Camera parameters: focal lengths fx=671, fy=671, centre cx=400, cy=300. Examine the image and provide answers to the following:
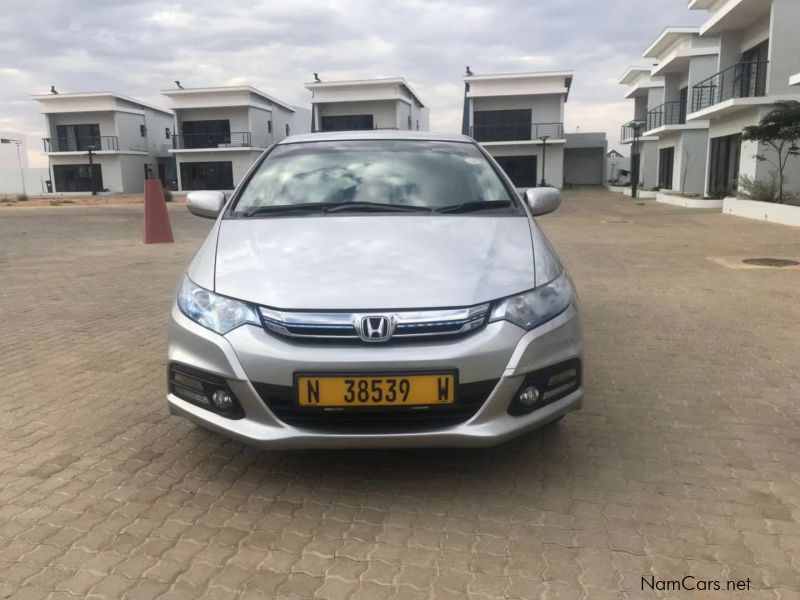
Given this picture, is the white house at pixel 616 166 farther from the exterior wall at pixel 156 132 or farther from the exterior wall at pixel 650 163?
the exterior wall at pixel 156 132

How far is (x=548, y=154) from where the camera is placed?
139 ft

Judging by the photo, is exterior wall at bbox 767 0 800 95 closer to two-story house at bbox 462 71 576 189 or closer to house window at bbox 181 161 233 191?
two-story house at bbox 462 71 576 189

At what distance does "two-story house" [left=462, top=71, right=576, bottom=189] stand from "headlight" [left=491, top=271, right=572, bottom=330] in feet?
130

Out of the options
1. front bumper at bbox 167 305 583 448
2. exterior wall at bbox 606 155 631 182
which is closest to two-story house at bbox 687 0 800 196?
front bumper at bbox 167 305 583 448

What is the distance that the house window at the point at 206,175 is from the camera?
46.4 meters

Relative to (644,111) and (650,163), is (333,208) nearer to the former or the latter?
(650,163)

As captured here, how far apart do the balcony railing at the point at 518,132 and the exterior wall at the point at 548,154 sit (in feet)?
1.70

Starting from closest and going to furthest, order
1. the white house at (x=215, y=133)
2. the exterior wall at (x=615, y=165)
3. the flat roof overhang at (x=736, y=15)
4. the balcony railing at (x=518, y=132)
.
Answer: the flat roof overhang at (x=736, y=15) → the balcony railing at (x=518, y=132) → the white house at (x=215, y=133) → the exterior wall at (x=615, y=165)

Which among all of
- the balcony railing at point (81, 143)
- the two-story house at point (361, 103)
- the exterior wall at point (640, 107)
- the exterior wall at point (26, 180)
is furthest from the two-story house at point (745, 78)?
the exterior wall at point (26, 180)

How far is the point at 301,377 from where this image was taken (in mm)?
2613

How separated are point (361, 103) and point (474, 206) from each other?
140 ft

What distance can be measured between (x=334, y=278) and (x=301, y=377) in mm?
460

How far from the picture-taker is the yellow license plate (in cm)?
260

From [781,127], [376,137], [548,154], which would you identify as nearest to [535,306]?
[376,137]
